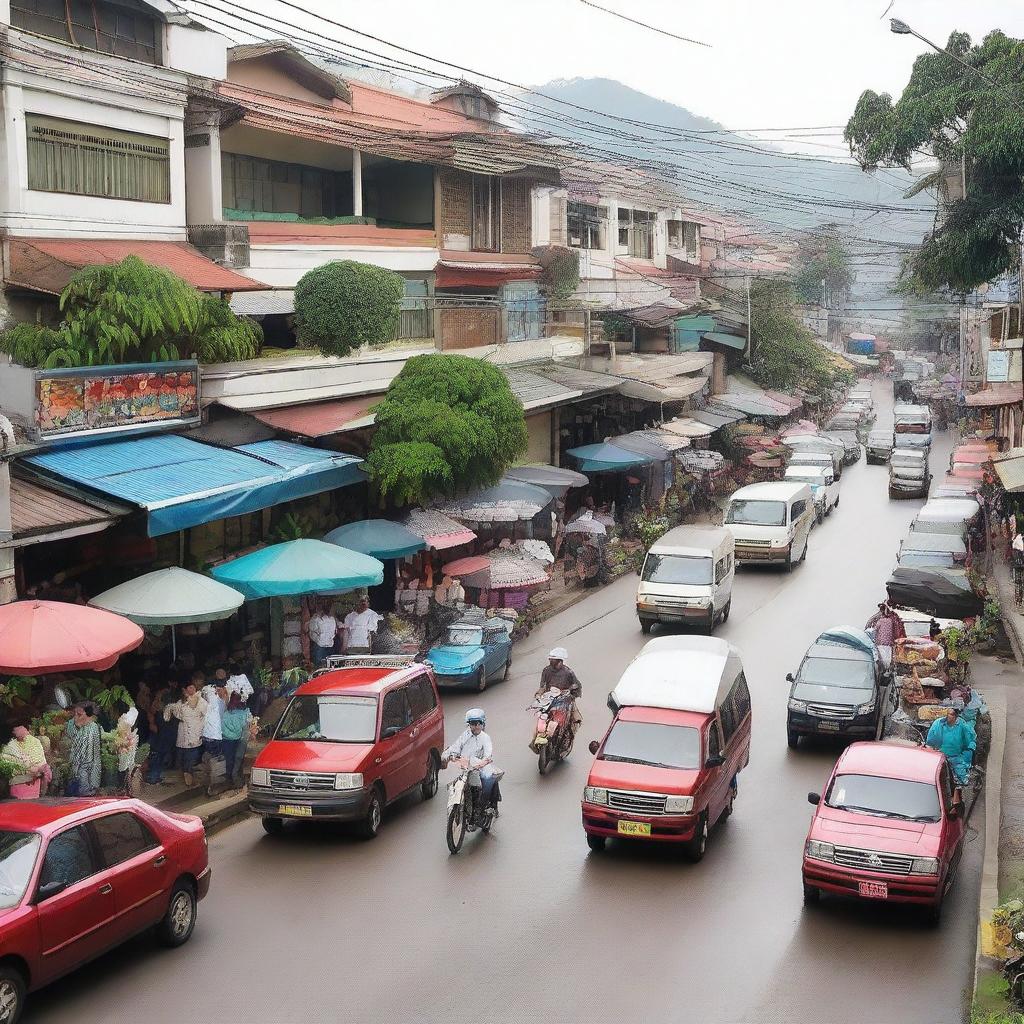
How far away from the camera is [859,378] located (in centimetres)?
10150

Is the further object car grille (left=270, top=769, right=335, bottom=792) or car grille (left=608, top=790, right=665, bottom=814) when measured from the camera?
car grille (left=270, top=769, right=335, bottom=792)

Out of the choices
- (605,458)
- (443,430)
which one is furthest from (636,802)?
(605,458)

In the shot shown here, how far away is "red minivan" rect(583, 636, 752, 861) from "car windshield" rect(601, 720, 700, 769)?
0.01 m

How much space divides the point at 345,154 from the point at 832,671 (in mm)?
18209

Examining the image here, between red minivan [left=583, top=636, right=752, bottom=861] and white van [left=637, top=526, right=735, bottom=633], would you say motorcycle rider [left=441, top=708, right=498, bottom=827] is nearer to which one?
red minivan [left=583, top=636, right=752, bottom=861]

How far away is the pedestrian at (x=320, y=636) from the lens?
21766mm

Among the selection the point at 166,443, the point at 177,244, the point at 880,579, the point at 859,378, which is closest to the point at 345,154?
the point at 177,244

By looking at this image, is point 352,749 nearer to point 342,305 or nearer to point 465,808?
point 465,808

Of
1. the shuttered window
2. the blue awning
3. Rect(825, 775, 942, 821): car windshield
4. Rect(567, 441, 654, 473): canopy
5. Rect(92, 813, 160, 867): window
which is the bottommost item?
Rect(825, 775, 942, 821): car windshield

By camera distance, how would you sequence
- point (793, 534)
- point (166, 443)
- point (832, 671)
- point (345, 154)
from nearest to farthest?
1. point (832, 671)
2. point (166, 443)
3. point (345, 154)
4. point (793, 534)

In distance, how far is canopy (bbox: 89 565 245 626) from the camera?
17.2 m

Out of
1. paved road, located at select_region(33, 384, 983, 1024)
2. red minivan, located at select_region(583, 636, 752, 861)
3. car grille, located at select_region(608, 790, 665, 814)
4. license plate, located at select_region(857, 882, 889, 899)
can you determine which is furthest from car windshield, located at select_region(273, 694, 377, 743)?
license plate, located at select_region(857, 882, 889, 899)

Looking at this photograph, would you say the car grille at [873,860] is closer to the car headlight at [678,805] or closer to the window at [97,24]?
the car headlight at [678,805]

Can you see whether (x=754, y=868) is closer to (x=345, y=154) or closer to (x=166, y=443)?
(x=166, y=443)
